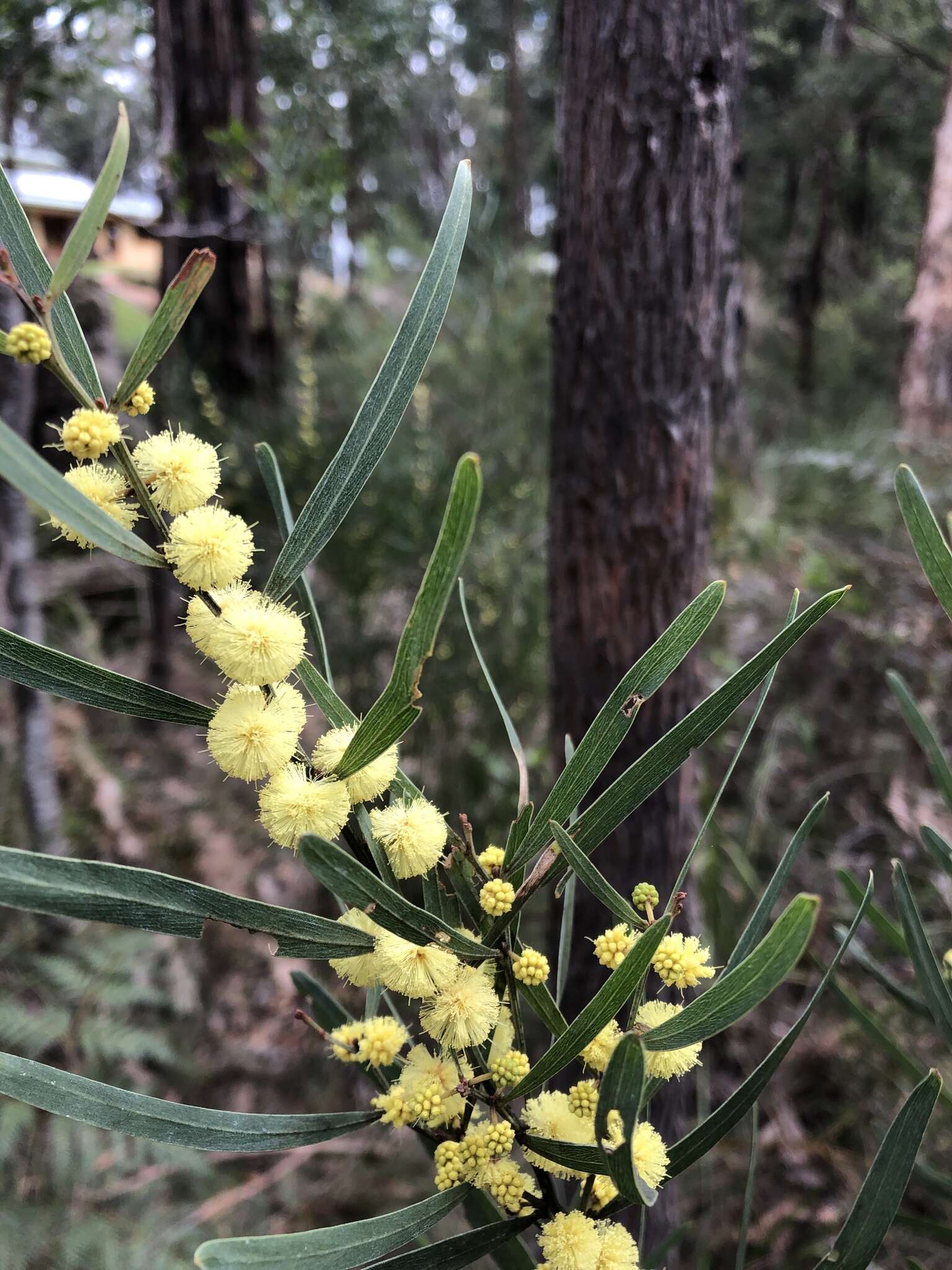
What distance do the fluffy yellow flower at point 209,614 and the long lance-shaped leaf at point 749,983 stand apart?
0.53 ft

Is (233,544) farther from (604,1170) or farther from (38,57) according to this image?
(38,57)

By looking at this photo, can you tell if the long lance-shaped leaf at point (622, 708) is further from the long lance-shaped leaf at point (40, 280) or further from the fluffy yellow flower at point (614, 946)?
the long lance-shaped leaf at point (40, 280)

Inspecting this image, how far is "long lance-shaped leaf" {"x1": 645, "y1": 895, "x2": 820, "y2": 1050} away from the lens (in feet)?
0.64

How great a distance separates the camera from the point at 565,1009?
2.58 ft

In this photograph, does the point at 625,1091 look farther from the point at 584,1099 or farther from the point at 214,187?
the point at 214,187

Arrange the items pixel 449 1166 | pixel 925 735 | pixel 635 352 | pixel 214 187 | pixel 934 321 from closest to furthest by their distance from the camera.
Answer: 1. pixel 449 1166
2. pixel 925 735
3. pixel 635 352
4. pixel 214 187
5. pixel 934 321

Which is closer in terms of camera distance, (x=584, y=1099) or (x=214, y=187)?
(x=584, y=1099)

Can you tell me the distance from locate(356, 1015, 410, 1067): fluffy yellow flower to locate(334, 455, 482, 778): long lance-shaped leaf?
117 millimetres

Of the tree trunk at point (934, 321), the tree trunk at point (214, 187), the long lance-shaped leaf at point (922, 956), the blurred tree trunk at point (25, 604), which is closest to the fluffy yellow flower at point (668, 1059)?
the long lance-shaped leaf at point (922, 956)

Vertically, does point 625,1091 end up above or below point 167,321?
below

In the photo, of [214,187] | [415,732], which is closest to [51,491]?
[415,732]

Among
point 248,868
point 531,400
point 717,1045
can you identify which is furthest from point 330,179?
point 717,1045

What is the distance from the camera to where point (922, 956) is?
1.13 ft

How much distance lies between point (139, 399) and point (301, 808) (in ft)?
0.47
